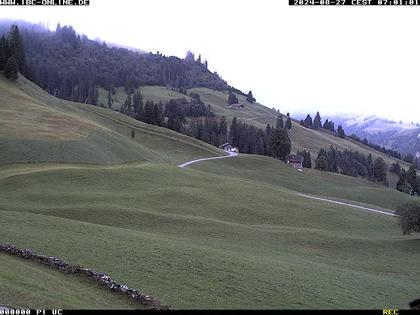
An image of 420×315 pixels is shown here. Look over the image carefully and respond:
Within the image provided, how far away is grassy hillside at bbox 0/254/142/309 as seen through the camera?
62.2 ft

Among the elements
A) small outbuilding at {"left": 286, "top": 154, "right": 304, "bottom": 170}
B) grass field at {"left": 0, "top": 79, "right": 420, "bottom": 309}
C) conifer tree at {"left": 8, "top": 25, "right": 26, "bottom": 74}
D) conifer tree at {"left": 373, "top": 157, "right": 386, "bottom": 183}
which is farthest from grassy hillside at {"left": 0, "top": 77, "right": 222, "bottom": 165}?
conifer tree at {"left": 373, "top": 157, "right": 386, "bottom": 183}

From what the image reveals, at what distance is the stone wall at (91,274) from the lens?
22.1 metres

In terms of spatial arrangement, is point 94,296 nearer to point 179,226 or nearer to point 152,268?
point 152,268

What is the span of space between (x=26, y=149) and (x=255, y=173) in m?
62.1

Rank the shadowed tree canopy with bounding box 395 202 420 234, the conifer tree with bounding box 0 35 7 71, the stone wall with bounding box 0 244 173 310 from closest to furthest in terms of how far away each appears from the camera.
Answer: the stone wall with bounding box 0 244 173 310 < the shadowed tree canopy with bounding box 395 202 420 234 < the conifer tree with bounding box 0 35 7 71

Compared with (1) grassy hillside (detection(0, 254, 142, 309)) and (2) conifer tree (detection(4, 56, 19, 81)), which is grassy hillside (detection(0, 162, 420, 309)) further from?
(2) conifer tree (detection(4, 56, 19, 81))

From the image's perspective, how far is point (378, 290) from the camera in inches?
1270

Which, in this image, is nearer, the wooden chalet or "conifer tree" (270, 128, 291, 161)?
the wooden chalet

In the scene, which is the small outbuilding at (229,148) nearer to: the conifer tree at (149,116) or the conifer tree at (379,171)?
the conifer tree at (149,116)

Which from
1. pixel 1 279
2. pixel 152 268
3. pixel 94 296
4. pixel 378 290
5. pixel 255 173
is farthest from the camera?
pixel 255 173

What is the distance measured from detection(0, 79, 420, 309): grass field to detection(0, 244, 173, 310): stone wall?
2.71ft

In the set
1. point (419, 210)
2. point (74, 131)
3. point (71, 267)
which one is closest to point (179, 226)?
point (71, 267)

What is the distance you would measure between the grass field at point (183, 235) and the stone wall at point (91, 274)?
83cm

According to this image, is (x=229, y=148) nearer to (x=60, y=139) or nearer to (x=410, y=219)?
(x=60, y=139)
